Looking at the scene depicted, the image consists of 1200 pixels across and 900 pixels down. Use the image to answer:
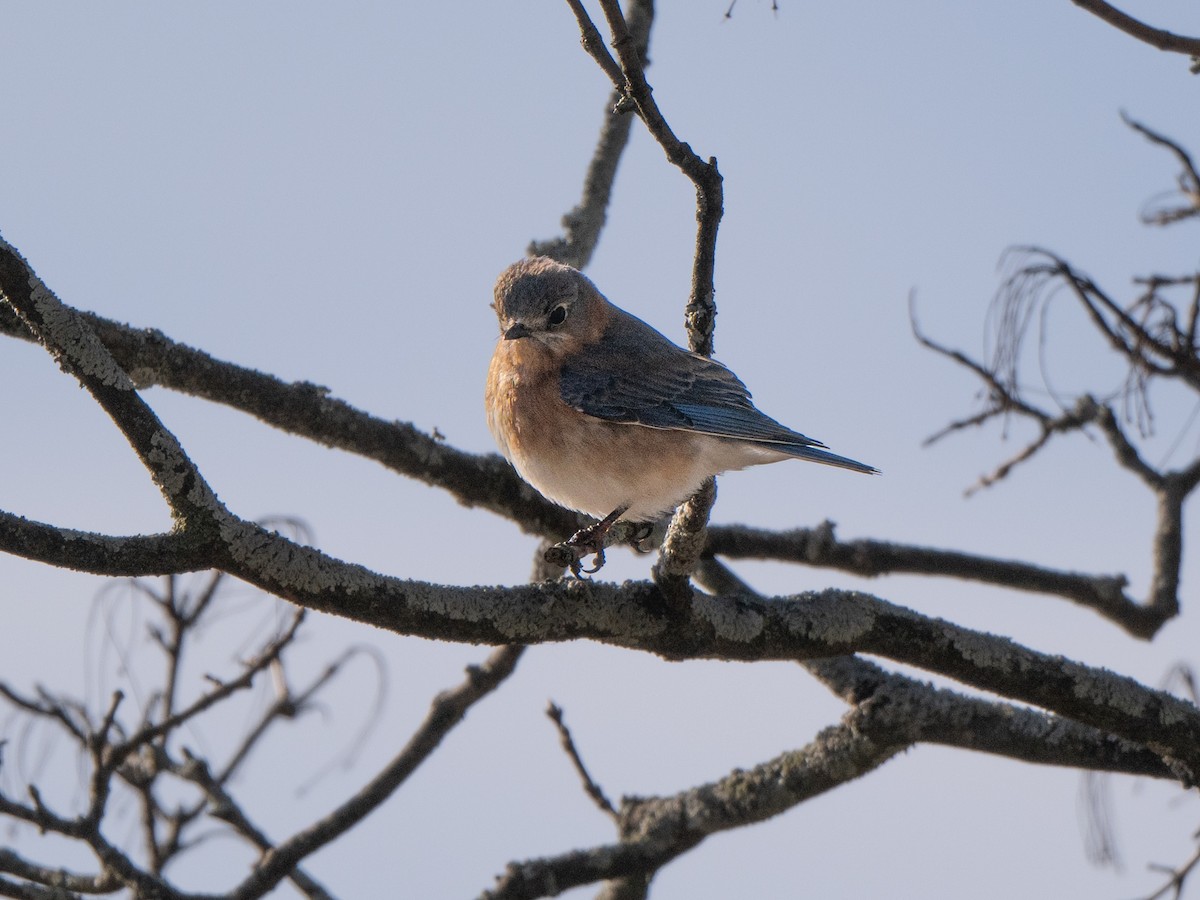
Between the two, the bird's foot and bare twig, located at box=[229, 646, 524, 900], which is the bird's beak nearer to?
the bird's foot

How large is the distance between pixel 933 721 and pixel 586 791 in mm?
1480

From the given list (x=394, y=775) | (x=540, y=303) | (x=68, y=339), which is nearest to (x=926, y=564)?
(x=540, y=303)

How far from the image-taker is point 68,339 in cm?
304

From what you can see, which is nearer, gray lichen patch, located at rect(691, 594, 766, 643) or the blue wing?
gray lichen patch, located at rect(691, 594, 766, 643)

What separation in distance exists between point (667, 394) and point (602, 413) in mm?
294

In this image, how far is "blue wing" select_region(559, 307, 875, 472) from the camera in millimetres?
4844

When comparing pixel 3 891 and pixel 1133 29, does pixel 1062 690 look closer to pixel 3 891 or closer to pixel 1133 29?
pixel 1133 29

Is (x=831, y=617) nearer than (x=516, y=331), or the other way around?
(x=831, y=617)

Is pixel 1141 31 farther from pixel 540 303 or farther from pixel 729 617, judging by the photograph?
pixel 540 303

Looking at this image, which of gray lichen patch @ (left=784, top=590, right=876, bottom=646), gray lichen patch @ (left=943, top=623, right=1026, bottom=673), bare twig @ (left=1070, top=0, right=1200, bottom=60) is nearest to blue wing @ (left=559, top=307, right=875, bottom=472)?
gray lichen patch @ (left=784, top=590, right=876, bottom=646)

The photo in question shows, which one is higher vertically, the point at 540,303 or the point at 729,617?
the point at 540,303

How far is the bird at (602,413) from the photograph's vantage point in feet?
15.9

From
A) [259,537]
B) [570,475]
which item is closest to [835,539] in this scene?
[570,475]

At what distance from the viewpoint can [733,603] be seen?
4.18 meters
